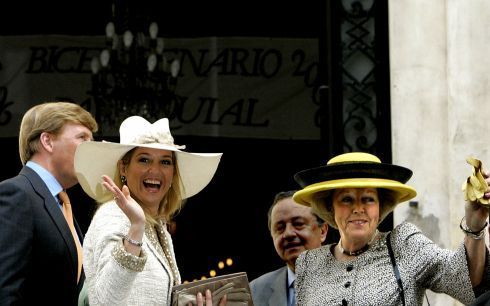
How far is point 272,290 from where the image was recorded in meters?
7.48

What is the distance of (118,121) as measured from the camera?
12883 millimetres

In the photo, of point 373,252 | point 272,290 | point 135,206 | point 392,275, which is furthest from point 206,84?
point 135,206

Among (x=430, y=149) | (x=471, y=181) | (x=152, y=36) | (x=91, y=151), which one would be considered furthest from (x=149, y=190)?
(x=152, y=36)

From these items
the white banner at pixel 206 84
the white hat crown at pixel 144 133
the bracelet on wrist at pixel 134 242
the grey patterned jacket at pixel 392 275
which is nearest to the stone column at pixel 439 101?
the grey patterned jacket at pixel 392 275

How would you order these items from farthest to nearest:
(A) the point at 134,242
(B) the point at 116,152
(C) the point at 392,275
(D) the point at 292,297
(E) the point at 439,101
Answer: (E) the point at 439,101 < (D) the point at 292,297 < (B) the point at 116,152 < (C) the point at 392,275 < (A) the point at 134,242

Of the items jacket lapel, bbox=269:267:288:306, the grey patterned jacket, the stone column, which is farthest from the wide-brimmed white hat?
the stone column

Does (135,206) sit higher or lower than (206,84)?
lower

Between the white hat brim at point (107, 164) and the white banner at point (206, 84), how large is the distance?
6832 mm

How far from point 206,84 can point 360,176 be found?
23.6 feet

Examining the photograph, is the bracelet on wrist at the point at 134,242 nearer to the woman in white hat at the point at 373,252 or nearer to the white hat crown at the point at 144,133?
the white hat crown at the point at 144,133

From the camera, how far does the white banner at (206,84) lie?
1314 centimetres

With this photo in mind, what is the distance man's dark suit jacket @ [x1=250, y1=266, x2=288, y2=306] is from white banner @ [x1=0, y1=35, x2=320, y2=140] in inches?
225

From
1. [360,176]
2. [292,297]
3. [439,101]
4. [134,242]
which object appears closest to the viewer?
[134,242]

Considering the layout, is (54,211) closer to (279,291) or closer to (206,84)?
(279,291)
